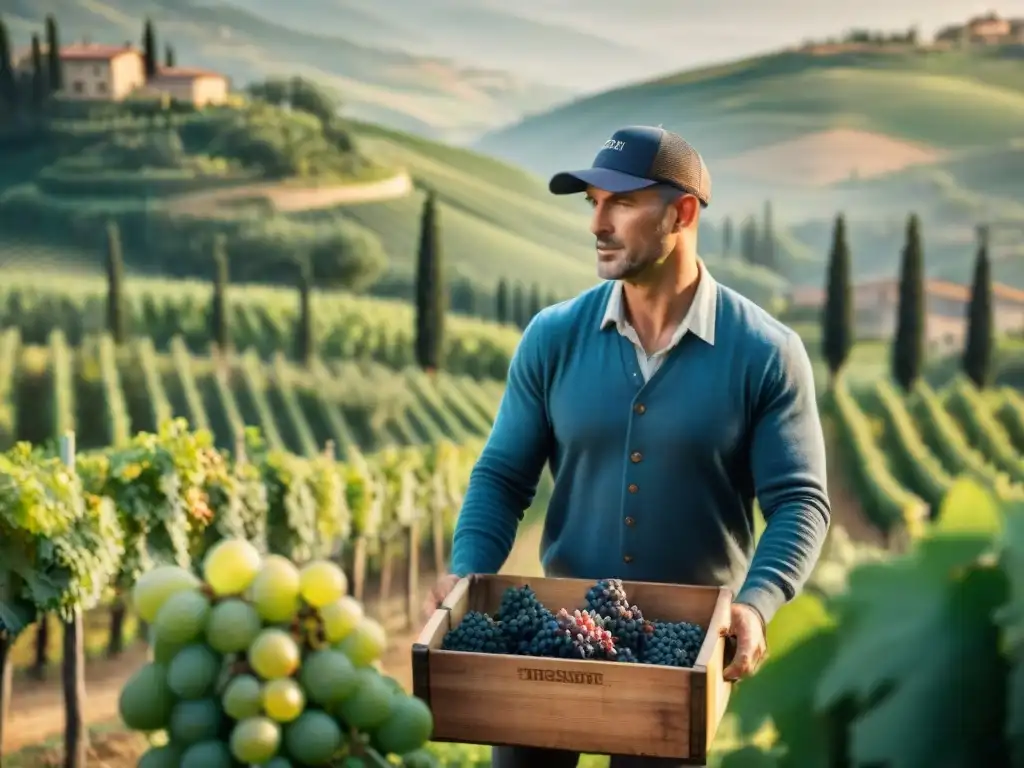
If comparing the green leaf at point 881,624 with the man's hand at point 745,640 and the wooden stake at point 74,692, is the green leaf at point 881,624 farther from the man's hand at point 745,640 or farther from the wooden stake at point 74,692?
the wooden stake at point 74,692

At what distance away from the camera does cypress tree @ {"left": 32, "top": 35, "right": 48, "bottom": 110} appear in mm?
11375

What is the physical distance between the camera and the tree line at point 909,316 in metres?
11.6

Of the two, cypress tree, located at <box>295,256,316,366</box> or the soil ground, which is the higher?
cypress tree, located at <box>295,256,316,366</box>

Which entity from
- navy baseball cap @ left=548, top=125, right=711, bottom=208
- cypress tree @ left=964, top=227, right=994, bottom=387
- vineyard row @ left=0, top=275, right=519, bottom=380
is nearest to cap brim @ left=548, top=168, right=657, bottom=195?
navy baseball cap @ left=548, top=125, right=711, bottom=208

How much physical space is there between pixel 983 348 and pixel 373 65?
523 centimetres

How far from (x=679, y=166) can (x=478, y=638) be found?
662 mm

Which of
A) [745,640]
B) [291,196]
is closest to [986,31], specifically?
[291,196]

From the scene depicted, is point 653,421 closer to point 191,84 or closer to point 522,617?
point 522,617

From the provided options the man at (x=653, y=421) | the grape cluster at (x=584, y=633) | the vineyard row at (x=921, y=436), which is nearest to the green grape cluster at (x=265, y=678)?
the grape cluster at (x=584, y=633)

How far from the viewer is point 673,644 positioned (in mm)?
1663

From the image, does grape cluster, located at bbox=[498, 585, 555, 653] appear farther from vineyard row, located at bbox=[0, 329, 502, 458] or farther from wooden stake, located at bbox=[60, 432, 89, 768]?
vineyard row, located at bbox=[0, 329, 502, 458]

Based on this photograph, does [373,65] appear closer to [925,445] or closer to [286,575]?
[925,445]

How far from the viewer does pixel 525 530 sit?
33.3ft

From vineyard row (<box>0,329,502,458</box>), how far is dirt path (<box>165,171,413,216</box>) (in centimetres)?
109
